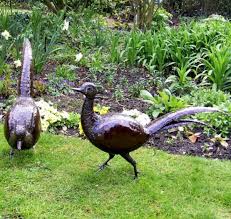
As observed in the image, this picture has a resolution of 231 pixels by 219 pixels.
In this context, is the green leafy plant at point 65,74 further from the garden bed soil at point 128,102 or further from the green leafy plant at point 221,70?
the green leafy plant at point 221,70

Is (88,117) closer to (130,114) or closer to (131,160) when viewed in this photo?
(131,160)

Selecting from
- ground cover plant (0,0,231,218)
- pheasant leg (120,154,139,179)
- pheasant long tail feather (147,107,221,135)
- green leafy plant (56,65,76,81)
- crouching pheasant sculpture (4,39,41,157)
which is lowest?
green leafy plant (56,65,76,81)

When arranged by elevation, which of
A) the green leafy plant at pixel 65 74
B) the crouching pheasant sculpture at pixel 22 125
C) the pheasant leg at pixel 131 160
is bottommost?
the green leafy plant at pixel 65 74

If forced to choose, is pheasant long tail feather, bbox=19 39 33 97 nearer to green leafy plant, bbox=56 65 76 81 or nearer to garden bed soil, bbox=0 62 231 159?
garden bed soil, bbox=0 62 231 159

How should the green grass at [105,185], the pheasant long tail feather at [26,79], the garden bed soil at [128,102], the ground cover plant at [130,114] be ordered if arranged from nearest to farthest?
the green grass at [105,185], the ground cover plant at [130,114], the pheasant long tail feather at [26,79], the garden bed soil at [128,102]

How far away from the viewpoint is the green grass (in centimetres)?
397

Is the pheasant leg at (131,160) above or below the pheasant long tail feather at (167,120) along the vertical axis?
below

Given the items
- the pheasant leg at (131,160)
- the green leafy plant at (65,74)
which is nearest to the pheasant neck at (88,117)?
the pheasant leg at (131,160)

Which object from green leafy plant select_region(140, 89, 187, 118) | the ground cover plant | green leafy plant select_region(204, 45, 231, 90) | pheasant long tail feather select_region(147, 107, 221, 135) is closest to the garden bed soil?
the ground cover plant

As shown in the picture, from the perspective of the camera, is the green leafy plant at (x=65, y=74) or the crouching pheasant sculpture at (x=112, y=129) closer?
the crouching pheasant sculpture at (x=112, y=129)

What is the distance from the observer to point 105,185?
14.2 feet

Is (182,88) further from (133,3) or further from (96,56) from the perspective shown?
(133,3)

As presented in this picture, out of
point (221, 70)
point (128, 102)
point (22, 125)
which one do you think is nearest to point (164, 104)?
point (128, 102)

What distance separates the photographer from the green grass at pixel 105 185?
397cm
